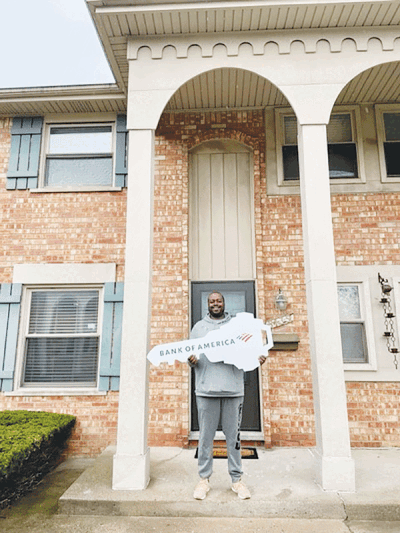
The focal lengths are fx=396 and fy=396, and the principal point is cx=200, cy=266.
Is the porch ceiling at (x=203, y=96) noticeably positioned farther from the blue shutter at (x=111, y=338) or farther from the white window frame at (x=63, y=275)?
the blue shutter at (x=111, y=338)

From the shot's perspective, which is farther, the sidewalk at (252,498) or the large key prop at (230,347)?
the large key prop at (230,347)

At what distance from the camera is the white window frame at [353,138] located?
576cm

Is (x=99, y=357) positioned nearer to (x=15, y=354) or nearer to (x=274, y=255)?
(x=15, y=354)

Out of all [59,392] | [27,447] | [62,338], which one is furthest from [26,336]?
[27,447]

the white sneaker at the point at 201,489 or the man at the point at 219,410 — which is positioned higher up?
the man at the point at 219,410

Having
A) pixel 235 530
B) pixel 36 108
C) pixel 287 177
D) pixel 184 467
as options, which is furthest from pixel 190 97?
pixel 235 530

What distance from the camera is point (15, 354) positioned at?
5.50 meters

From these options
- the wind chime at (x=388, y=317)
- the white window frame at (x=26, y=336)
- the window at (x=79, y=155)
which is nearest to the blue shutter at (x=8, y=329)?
the white window frame at (x=26, y=336)

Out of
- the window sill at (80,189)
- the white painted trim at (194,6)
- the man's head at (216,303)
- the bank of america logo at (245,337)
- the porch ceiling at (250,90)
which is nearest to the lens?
the bank of america logo at (245,337)

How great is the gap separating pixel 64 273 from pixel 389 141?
516 cm

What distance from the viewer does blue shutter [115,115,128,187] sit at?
5895mm

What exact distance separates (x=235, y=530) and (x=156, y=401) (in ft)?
7.41

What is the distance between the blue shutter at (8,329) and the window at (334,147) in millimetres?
4206

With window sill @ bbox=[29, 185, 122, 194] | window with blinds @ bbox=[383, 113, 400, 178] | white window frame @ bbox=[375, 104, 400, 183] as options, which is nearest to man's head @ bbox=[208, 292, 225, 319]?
window sill @ bbox=[29, 185, 122, 194]
